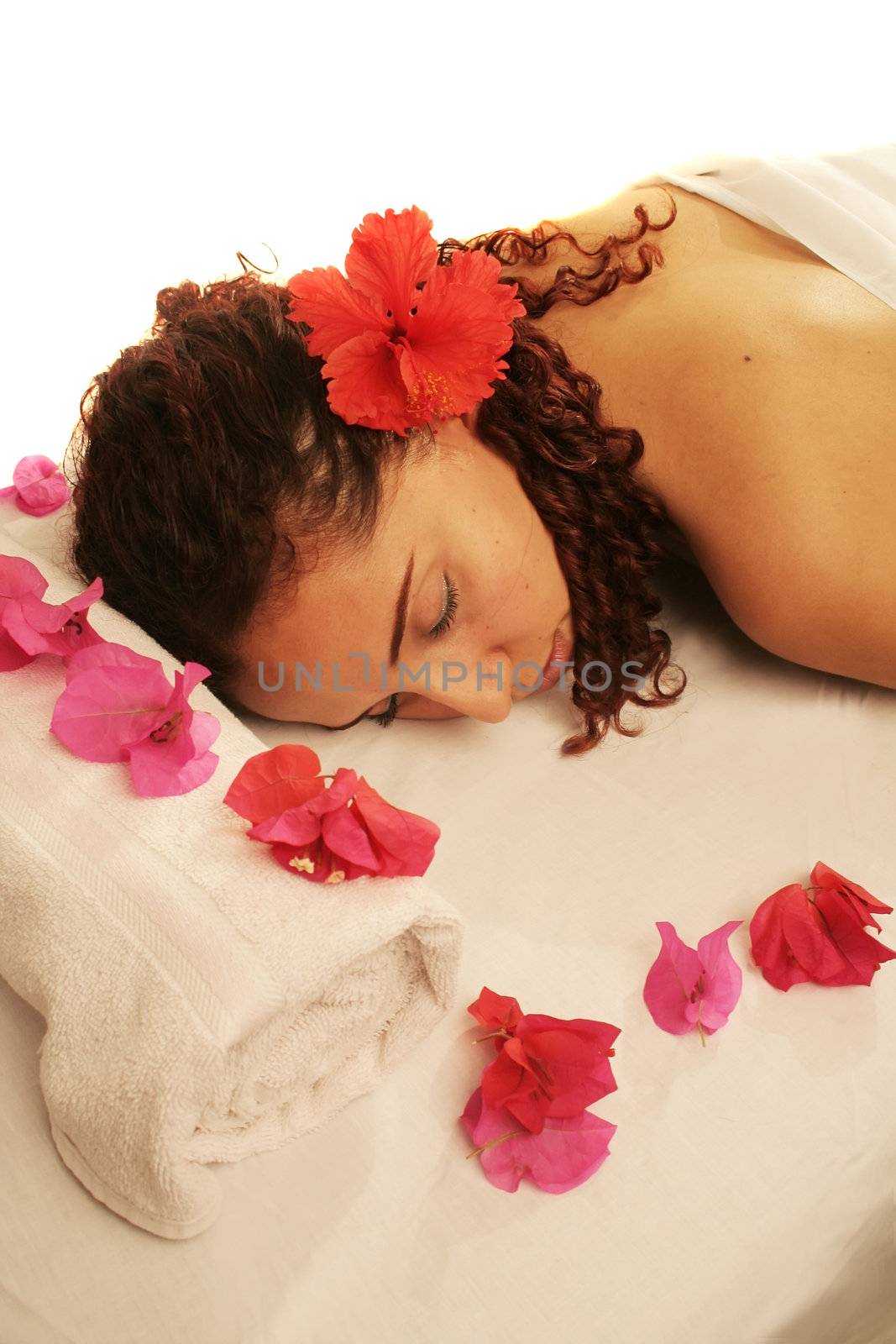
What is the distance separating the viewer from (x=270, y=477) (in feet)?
3.59

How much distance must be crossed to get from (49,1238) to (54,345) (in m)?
1.66

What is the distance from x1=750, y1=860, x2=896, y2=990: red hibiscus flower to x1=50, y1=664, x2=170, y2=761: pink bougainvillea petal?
55 cm

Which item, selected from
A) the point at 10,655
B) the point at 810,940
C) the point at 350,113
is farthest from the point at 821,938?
the point at 350,113

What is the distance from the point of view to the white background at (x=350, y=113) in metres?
2.32

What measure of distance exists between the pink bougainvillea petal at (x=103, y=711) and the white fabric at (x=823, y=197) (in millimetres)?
877

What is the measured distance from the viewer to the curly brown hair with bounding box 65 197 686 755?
110cm

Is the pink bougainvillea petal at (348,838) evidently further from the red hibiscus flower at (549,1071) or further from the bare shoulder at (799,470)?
the bare shoulder at (799,470)

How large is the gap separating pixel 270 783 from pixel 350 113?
76.4 inches

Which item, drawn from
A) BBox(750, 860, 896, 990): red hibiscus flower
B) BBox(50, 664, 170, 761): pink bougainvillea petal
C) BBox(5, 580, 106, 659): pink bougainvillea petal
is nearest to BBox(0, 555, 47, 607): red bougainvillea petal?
BBox(5, 580, 106, 659): pink bougainvillea petal

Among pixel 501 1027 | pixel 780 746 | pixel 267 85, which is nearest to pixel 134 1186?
pixel 501 1027

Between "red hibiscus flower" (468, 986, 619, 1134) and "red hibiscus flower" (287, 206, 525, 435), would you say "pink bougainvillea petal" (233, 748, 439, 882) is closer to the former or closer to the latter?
"red hibiscus flower" (468, 986, 619, 1134)

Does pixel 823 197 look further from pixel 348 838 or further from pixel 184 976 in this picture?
pixel 184 976

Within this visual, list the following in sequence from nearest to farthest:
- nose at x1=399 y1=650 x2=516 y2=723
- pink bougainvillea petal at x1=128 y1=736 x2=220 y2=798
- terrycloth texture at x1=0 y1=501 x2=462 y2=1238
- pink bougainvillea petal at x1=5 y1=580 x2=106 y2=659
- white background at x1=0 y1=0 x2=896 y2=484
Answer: terrycloth texture at x1=0 y1=501 x2=462 y2=1238, pink bougainvillea petal at x1=128 y1=736 x2=220 y2=798, pink bougainvillea petal at x1=5 y1=580 x2=106 y2=659, nose at x1=399 y1=650 x2=516 y2=723, white background at x1=0 y1=0 x2=896 y2=484

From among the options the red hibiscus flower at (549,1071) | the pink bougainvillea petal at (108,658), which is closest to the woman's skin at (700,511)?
the pink bougainvillea petal at (108,658)
